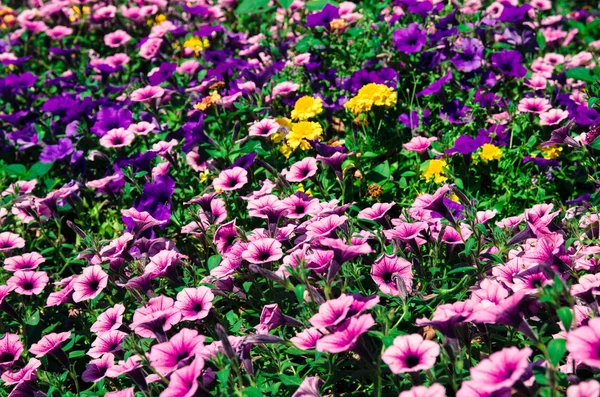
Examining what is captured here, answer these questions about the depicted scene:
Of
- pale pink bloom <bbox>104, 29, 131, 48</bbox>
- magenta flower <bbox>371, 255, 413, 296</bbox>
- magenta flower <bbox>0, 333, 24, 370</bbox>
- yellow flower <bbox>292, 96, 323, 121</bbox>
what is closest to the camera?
magenta flower <bbox>371, 255, 413, 296</bbox>

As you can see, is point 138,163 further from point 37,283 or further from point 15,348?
point 15,348

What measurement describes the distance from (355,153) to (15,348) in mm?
2048

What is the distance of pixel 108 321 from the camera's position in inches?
119

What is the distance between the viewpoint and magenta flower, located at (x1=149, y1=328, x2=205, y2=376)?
2.53 metres

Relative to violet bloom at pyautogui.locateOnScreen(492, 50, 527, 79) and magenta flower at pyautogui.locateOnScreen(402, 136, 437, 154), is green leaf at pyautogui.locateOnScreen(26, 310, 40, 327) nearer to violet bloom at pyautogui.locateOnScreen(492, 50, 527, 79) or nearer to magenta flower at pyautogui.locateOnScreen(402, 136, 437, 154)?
magenta flower at pyautogui.locateOnScreen(402, 136, 437, 154)

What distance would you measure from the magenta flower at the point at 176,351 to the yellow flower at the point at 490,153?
205cm

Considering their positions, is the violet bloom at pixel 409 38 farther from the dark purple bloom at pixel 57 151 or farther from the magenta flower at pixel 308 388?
the magenta flower at pixel 308 388

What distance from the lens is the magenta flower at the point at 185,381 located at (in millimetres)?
2330

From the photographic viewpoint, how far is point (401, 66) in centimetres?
467

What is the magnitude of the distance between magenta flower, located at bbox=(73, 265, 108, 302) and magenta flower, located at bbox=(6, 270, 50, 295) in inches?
12.2

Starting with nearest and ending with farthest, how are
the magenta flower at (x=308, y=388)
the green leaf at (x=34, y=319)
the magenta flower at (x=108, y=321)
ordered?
the magenta flower at (x=308, y=388), the magenta flower at (x=108, y=321), the green leaf at (x=34, y=319)

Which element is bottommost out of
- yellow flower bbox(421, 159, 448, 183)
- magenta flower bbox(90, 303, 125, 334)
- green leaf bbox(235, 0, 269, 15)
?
magenta flower bbox(90, 303, 125, 334)

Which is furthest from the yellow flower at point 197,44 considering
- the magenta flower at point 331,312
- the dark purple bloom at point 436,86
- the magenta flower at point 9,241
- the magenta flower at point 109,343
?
the magenta flower at point 331,312

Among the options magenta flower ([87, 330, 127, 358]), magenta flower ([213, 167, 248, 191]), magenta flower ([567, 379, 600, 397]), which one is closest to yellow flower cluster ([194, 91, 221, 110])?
magenta flower ([213, 167, 248, 191])
